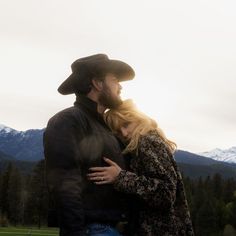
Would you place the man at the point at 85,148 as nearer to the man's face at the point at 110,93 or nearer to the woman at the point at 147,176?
the man's face at the point at 110,93

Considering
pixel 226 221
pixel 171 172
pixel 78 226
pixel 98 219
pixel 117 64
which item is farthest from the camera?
pixel 226 221

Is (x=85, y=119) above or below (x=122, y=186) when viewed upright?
above

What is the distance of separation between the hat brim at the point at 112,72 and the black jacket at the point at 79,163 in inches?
5.9

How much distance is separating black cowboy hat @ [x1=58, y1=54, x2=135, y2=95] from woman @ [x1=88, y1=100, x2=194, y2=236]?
43cm

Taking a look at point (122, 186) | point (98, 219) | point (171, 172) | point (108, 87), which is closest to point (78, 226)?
point (98, 219)

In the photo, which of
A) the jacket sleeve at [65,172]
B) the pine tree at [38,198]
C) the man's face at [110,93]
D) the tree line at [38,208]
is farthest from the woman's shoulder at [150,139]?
the tree line at [38,208]

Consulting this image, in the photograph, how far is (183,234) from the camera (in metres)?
5.20

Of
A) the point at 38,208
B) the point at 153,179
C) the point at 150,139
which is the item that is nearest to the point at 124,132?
the point at 150,139

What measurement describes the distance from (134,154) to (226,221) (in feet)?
425

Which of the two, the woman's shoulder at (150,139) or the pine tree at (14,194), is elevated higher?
the woman's shoulder at (150,139)

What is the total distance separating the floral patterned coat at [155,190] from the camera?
492 centimetres

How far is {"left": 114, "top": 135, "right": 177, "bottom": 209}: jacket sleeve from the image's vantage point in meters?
4.90

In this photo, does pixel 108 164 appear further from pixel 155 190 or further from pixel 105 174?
pixel 155 190

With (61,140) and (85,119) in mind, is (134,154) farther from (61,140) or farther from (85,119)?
(61,140)
